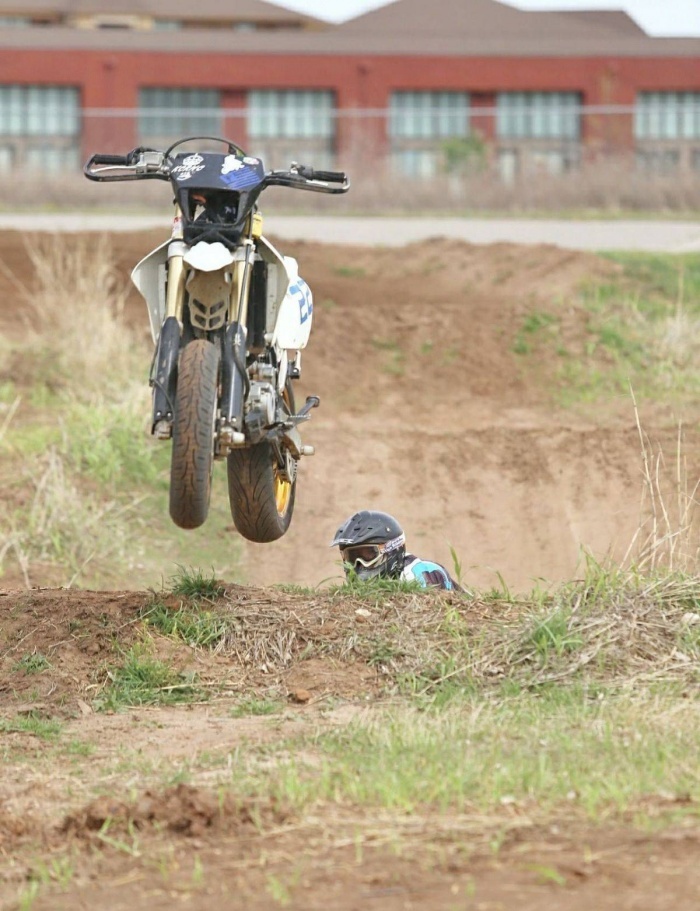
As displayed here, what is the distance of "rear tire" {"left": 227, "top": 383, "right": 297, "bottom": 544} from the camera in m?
7.48

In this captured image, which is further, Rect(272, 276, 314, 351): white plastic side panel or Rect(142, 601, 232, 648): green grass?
Rect(142, 601, 232, 648): green grass

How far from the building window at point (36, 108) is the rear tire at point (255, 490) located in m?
32.2

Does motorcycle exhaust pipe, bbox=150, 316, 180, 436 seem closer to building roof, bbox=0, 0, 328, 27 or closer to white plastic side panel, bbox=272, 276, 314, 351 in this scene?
white plastic side panel, bbox=272, 276, 314, 351

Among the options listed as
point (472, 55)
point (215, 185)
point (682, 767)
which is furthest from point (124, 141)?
point (682, 767)

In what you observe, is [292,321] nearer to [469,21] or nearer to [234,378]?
[234,378]

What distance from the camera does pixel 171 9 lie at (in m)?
44.9

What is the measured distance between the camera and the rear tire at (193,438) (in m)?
6.69

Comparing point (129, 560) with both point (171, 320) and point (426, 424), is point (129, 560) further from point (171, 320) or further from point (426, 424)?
point (171, 320)

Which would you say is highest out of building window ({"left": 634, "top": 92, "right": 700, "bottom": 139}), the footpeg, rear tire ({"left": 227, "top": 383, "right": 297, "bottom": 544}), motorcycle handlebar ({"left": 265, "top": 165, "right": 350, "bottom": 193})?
building window ({"left": 634, "top": 92, "right": 700, "bottom": 139})

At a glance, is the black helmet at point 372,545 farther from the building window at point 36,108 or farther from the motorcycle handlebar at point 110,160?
the building window at point 36,108

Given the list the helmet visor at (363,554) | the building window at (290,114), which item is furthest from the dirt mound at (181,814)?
the building window at (290,114)

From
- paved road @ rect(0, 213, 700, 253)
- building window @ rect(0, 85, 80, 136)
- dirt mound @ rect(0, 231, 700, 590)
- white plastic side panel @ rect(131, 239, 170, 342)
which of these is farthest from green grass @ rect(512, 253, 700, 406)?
building window @ rect(0, 85, 80, 136)

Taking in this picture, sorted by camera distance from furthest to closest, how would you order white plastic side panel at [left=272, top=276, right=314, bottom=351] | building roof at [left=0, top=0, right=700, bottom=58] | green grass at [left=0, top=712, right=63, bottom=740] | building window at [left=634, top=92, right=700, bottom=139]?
building roof at [left=0, top=0, right=700, bottom=58] < building window at [left=634, top=92, right=700, bottom=139] < white plastic side panel at [left=272, top=276, right=314, bottom=351] < green grass at [left=0, top=712, right=63, bottom=740]

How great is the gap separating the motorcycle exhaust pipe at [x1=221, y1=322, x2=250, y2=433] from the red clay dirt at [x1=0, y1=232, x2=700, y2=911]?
1206 millimetres
